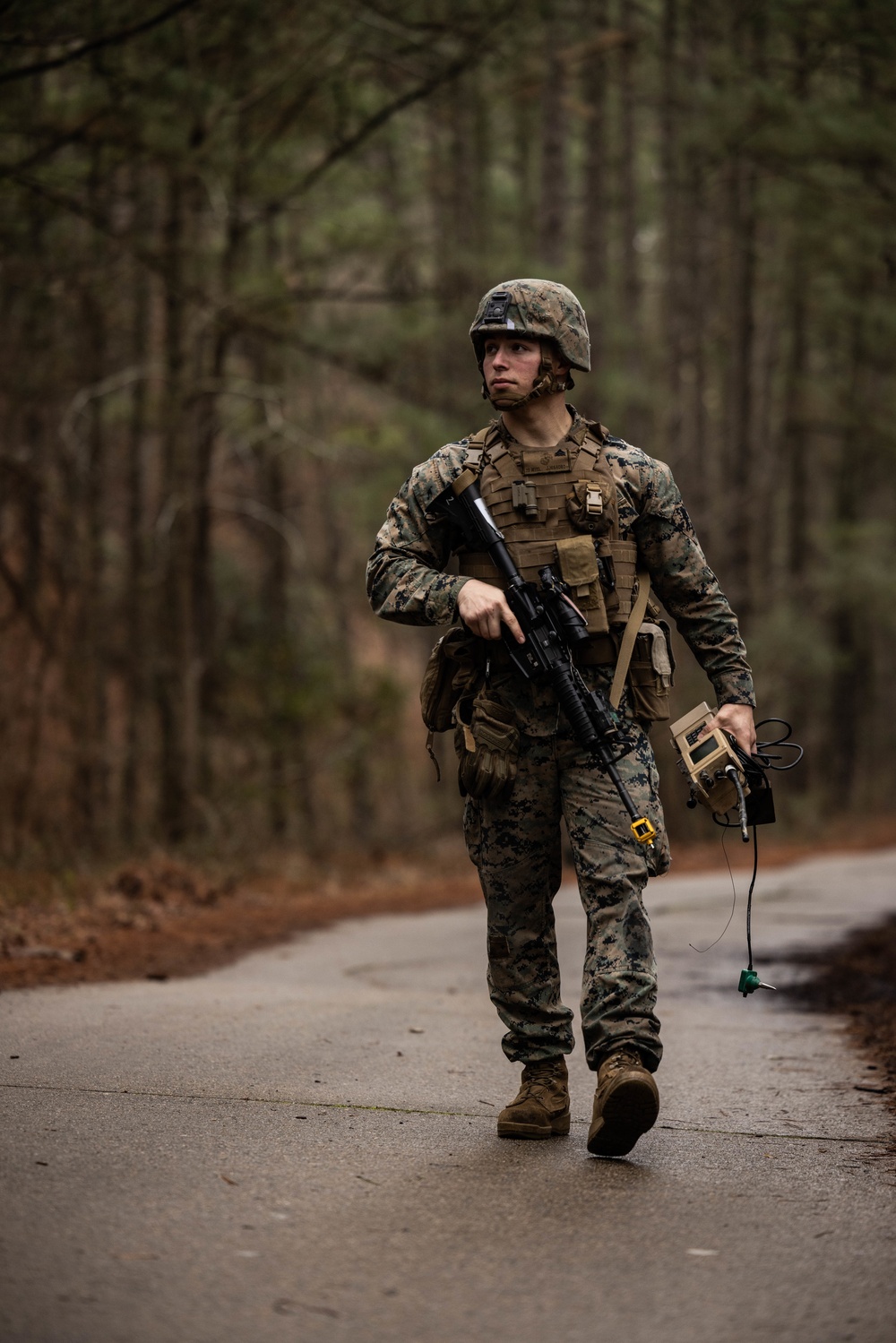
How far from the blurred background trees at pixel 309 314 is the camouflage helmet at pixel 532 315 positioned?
14.3 ft

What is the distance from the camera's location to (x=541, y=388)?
4.70m

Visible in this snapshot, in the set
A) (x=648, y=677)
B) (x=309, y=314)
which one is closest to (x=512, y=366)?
(x=648, y=677)

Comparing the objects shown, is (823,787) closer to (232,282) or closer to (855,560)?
(855,560)

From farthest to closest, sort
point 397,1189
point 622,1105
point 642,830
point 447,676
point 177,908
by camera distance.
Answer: point 177,908
point 447,676
point 642,830
point 622,1105
point 397,1189

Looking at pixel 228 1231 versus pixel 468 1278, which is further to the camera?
pixel 228 1231

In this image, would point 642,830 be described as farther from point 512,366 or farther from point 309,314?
point 309,314

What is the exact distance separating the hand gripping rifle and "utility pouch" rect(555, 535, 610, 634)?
1.2 inches

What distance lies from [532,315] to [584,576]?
816 millimetres

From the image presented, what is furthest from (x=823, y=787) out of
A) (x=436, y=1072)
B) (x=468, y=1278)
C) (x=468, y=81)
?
(x=468, y=1278)

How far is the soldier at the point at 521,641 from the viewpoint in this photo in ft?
14.7

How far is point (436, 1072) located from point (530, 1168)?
1.41 m

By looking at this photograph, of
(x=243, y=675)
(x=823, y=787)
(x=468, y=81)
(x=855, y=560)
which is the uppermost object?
(x=468, y=81)

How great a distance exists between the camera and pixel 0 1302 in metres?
2.94

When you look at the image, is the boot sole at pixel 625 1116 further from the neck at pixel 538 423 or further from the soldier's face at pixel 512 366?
the soldier's face at pixel 512 366
